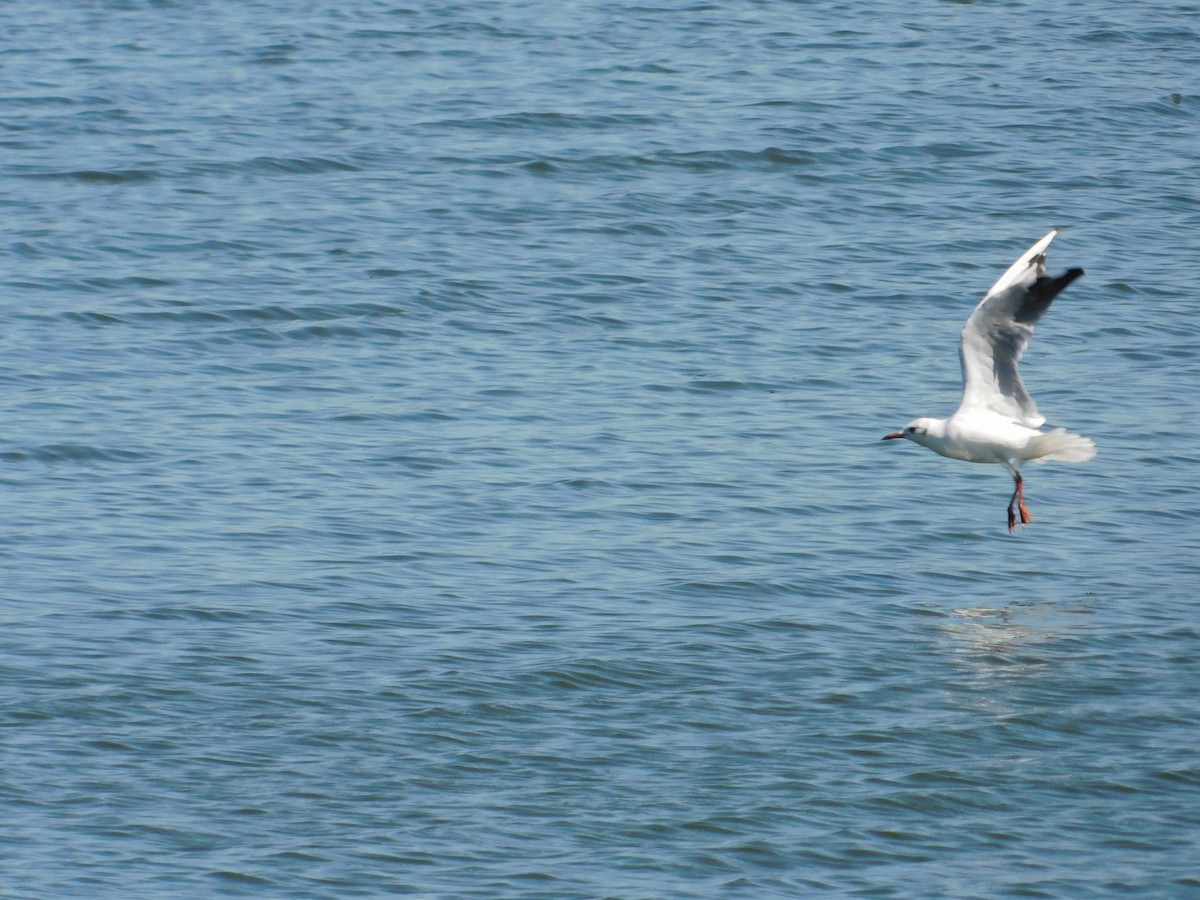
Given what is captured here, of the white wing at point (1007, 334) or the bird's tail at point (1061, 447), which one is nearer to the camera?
the white wing at point (1007, 334)

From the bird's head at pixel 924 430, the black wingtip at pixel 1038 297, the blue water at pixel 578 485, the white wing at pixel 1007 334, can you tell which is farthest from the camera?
the bird's head at pixel 924 430

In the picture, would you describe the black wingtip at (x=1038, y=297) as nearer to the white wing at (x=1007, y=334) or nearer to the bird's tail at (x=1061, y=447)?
the white wing at (x=1007, y=334)

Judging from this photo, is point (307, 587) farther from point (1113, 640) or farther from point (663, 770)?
point (1113, 640)

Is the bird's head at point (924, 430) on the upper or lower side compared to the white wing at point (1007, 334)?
lower

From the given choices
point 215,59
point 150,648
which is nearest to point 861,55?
point 215,59

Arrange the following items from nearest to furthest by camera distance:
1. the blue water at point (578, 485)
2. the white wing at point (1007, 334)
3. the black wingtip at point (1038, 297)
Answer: the blue water at point (578, 485), the black wingtip at point (1038, 297), the white wing at point (1007, 334)

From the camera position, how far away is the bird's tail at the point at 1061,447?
13.5m

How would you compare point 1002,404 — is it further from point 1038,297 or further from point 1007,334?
point 1038,297

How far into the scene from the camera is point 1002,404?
1389 cm

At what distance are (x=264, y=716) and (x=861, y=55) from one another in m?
20.3

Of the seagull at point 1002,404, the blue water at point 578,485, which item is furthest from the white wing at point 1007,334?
the blue water at point 578,485

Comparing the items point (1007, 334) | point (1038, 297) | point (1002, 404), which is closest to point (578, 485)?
point (1002, 404)

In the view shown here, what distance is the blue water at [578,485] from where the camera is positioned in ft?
35.4

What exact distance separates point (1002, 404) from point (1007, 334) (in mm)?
689
